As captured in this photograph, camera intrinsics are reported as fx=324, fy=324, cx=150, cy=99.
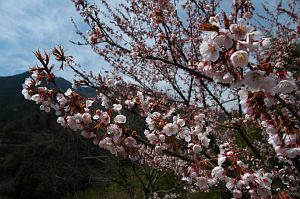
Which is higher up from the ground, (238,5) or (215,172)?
(238,5)

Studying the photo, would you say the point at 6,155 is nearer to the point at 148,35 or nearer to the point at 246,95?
the point at 148,35

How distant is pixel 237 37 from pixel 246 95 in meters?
0.39

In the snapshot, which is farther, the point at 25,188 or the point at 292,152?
the point at 25,188

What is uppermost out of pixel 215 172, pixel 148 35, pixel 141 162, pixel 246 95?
pixel 148 35

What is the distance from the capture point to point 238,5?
3332 millimetres

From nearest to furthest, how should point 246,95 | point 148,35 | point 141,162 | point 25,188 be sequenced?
point 246,95
point 148,35
point 141,162
point 25,188

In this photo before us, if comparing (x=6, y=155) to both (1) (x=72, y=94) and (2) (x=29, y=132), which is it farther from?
(1) (x=72, y=94)

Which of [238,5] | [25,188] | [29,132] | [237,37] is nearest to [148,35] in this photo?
[238,5]

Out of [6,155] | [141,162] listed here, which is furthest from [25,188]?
[141,162]

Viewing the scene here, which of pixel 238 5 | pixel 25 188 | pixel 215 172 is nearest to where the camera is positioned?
pixel 215 172

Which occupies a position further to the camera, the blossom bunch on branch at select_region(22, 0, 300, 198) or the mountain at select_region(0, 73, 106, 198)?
the mountain at select_region(0, 73, 106, 198)

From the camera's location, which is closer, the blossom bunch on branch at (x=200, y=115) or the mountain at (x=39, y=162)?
the blossom bunch on branch at (x=200, y=115)

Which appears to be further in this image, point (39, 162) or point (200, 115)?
point (39, 162)

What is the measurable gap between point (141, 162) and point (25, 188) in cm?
1187
